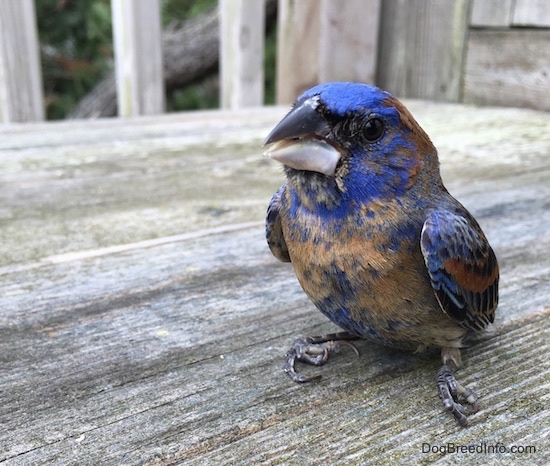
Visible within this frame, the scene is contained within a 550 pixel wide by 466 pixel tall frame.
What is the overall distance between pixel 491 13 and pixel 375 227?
3.51 meters

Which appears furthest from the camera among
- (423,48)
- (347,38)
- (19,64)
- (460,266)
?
(423,48)

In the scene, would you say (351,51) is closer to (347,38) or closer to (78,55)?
(347,38)

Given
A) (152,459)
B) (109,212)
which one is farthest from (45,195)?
(152,459)

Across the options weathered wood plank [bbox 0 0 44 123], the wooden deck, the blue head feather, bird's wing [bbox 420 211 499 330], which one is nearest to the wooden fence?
weathered wood plank [bbox 0 0 44 123]

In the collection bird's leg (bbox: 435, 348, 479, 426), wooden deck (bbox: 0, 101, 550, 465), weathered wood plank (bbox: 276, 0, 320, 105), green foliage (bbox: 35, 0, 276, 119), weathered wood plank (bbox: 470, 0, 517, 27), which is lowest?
green foliage (bbox: 35, 0, 276, 119)

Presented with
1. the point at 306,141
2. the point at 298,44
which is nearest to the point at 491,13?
the point at 298,44

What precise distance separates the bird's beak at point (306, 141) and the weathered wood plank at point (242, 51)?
126 inches

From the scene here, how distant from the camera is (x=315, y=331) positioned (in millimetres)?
1594

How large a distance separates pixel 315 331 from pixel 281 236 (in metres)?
0.27

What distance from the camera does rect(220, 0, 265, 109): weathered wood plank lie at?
4207 mm

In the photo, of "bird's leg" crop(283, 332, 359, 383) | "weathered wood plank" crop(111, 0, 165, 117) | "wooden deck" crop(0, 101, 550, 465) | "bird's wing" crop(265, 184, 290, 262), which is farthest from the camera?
"weathered wood plank" crop(111, 0, 165, 117)

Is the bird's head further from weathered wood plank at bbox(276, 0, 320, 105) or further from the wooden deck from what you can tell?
weathered wood plank at bbox(276, 0, 320, 105)

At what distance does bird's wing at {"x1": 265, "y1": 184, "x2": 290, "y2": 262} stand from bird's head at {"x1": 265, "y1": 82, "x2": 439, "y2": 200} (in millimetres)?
161

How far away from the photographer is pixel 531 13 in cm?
400
